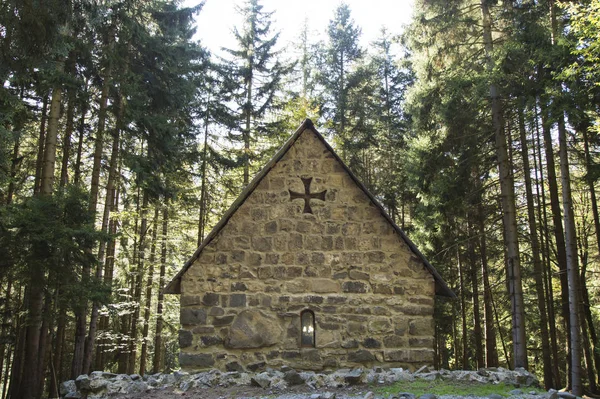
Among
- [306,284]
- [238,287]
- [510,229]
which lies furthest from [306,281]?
[510,229]

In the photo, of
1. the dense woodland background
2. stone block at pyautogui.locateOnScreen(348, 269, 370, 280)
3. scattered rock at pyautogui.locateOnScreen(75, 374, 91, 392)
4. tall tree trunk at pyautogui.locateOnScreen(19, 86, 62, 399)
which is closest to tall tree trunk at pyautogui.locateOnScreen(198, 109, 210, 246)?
the dense woodland background

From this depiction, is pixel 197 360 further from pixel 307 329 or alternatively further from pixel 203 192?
pixel 203 192

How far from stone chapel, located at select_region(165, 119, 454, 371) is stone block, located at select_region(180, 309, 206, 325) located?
0.02 m

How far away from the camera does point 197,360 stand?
7.22 metres

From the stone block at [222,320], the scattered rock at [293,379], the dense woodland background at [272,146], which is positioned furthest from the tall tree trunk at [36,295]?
the scattered rock at [293,379]

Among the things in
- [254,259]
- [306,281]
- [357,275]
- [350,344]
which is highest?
[254,259]

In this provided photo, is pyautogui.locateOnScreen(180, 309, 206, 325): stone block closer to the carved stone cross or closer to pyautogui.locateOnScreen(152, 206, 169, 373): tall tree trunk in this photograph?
the carved stone cross

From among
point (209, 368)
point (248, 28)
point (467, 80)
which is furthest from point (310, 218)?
point (248, 28)

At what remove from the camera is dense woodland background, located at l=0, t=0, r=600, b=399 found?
32.8 feet

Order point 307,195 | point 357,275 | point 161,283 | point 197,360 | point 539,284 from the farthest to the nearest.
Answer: point 161,283 → point 539,284 → point 307,195 → point 357,275 → point 197,360

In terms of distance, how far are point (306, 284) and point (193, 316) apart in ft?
6.37

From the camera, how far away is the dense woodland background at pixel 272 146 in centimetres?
999

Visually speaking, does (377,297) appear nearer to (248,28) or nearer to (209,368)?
(209,368)

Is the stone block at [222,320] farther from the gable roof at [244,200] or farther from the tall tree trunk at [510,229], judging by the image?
the tall tree trunk at [510,229]
